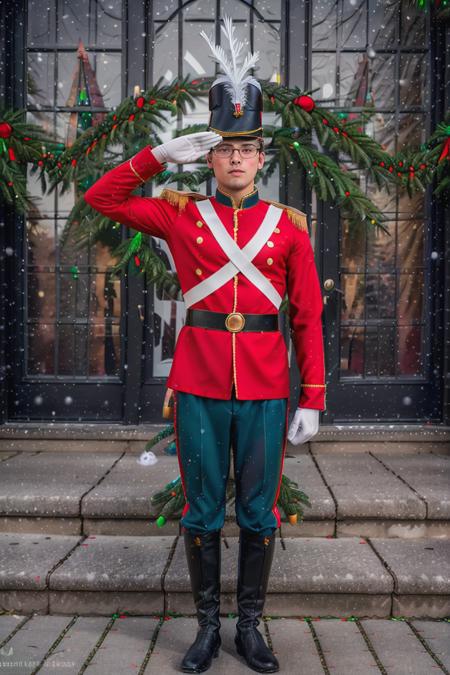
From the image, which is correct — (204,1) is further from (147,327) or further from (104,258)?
(147,327)

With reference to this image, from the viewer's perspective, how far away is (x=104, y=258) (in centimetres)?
530

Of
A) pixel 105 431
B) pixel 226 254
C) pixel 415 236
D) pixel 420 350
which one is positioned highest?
pixel 415 236

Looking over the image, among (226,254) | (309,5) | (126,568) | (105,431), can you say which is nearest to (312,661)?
(126,568)

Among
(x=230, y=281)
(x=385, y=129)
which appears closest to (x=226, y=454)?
(x=230, y=281)

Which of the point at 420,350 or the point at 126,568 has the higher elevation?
the point at 420,350

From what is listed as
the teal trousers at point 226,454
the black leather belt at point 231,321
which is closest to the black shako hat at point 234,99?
the black leather belt at point 231,321

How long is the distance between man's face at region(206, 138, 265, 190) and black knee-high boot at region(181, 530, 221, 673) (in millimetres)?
1341

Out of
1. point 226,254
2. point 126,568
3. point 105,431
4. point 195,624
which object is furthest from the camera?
point 105,431

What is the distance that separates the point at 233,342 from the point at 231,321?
8 centimetres

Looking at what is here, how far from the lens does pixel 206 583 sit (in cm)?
277

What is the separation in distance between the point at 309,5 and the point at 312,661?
4.42m

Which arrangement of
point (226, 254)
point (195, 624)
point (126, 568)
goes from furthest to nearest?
1. point (126, 568)
2. point (195, 624)
3. point (226, 254)

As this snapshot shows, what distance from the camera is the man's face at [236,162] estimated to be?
8.64ft

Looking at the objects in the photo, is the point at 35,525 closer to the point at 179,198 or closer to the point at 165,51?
the point at 179,198
